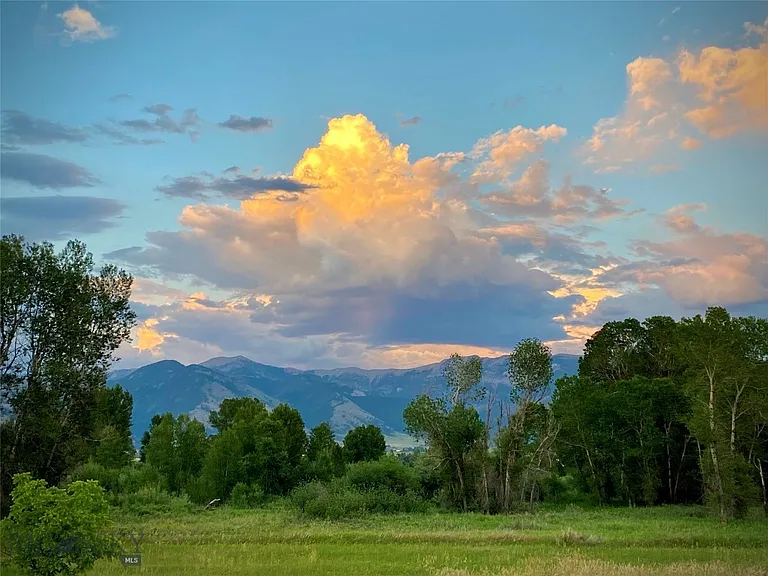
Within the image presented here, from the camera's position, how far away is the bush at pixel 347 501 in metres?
47.3

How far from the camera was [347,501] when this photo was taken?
48.3 metres

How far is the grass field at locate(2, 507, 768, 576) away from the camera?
23.0 meters

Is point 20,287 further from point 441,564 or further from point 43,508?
point 441,564

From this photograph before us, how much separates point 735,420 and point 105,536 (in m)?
41.2

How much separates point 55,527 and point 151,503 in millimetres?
37889

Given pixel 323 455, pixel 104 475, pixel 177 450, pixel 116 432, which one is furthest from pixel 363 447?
pixel 104 475

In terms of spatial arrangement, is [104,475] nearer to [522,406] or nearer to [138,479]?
[138,479]

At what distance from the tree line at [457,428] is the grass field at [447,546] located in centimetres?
618

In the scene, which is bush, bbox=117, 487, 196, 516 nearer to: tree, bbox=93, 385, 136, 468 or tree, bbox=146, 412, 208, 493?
tree, bbox=93, 385, 136, 468

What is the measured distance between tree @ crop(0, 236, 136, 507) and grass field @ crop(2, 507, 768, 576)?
20.2ft

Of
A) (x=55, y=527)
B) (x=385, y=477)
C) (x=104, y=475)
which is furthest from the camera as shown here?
(x=104, y=475)

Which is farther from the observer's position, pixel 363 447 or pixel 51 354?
pixel 363 447

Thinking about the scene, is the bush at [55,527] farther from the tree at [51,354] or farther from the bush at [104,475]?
the bush at [104,475]

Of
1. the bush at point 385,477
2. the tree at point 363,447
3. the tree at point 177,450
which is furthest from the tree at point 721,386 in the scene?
the tree at point 177,450
